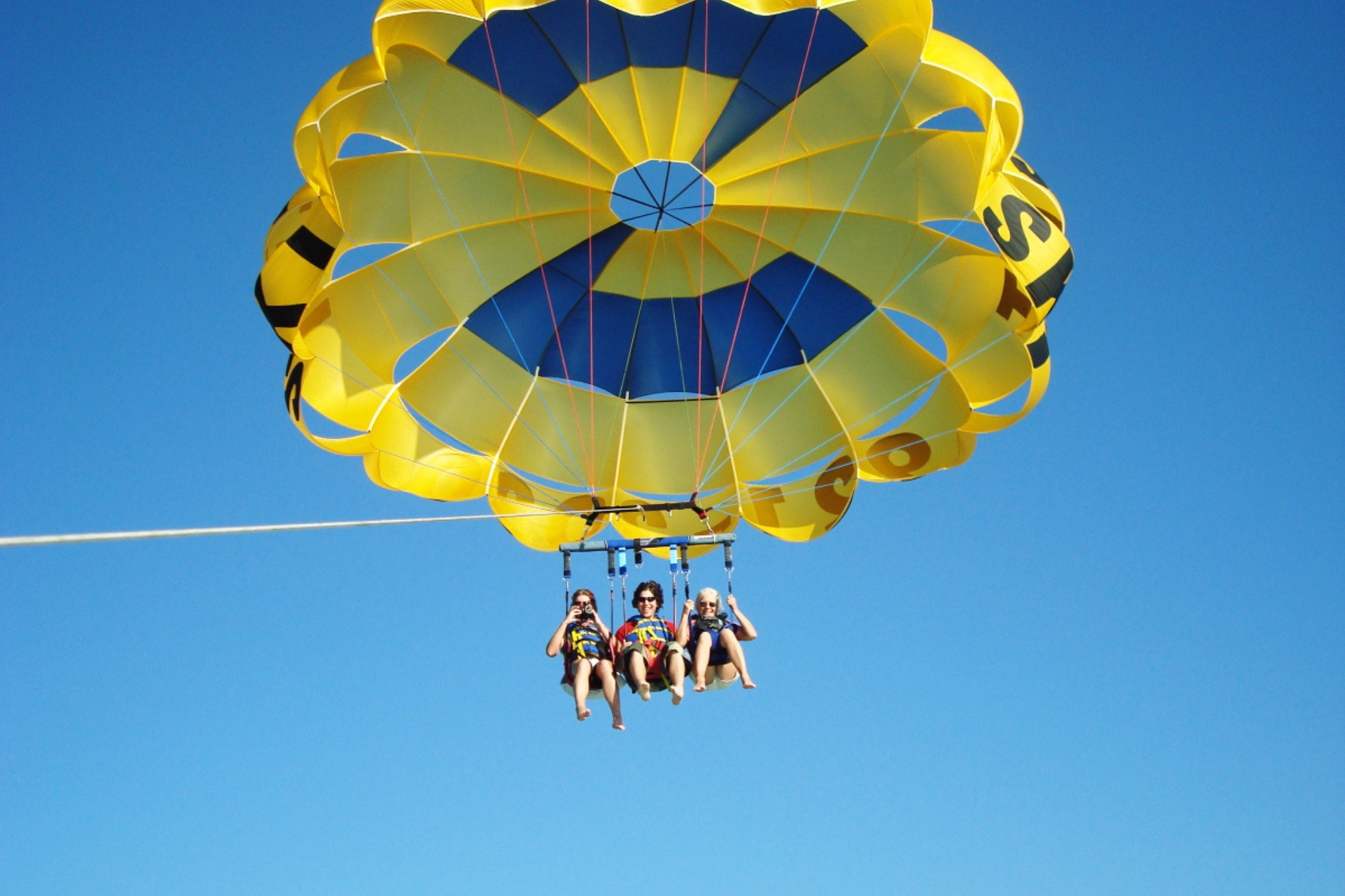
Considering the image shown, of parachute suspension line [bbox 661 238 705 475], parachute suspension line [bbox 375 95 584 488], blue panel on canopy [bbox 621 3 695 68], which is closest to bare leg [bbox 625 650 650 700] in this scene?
parachute suspension line [bbox 375 95 584 488]

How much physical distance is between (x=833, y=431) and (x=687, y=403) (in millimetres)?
1314

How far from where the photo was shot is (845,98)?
10367 millimetres

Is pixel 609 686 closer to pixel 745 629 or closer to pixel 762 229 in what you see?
pixel 745 629

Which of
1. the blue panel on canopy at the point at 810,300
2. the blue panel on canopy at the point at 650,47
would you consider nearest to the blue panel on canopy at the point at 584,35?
the blue panel on canopy at the point at 650,47

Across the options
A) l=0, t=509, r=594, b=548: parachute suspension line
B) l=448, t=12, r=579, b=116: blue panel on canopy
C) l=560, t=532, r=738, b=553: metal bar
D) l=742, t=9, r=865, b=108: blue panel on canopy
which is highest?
l=448, t=12, r=579, b=116: blue panel on canopy

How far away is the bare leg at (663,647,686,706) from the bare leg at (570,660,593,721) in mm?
557

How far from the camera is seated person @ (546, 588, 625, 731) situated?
30.7ft

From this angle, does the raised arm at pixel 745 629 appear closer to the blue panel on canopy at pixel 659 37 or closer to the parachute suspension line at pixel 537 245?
the parachute suspension line at pixel 537 245

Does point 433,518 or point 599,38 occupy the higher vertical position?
point 599,38

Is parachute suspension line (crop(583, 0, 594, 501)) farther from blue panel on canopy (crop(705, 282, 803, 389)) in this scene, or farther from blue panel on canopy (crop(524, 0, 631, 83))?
blue panel on canopy (crop(705, 282, 803, 389))

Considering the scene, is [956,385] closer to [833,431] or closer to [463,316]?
[833,431]

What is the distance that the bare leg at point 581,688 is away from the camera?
9234mm

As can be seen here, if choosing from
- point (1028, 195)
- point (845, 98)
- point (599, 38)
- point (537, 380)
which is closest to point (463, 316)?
point (537, 380)

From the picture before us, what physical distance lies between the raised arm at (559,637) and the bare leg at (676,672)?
72cm
